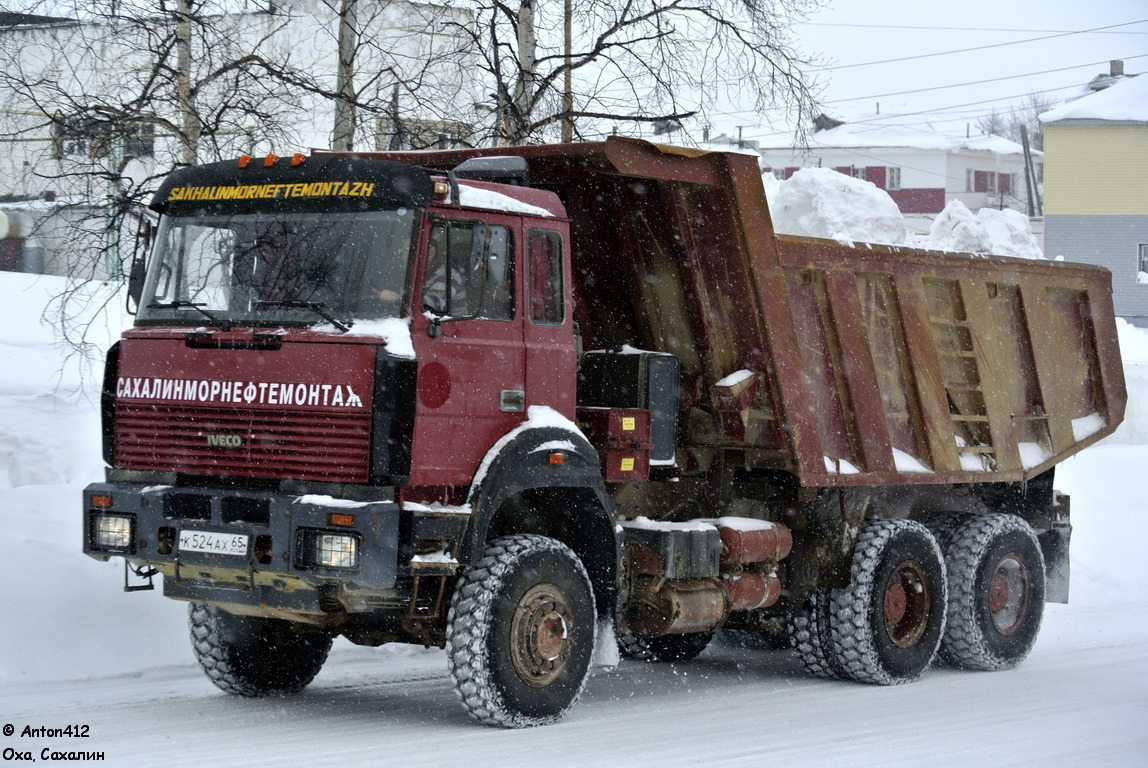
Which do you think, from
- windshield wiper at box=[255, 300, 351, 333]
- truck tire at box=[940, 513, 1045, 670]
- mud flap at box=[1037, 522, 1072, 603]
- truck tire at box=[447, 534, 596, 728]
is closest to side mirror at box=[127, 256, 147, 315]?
windshield wiper at box=[255, 300, 351, 333]

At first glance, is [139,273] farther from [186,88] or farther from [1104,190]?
[1104,190]

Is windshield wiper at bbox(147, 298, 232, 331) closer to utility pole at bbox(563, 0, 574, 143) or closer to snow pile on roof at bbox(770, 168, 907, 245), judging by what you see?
snow pile on roof at bbox(770, 168, 907, 245)

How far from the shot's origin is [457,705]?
848 centimetres

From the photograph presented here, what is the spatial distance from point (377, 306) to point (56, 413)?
858cm

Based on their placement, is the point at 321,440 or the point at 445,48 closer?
the point at 321,440

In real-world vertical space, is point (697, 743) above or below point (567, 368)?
below

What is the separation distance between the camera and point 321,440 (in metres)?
7.04

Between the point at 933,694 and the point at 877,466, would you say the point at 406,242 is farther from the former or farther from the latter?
the point at 933,694

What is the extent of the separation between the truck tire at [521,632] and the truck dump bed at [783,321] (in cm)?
183

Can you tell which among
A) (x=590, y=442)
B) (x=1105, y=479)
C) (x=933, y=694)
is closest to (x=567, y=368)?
(x=590, y=442)

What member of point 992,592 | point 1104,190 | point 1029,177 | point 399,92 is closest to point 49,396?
point 399,92

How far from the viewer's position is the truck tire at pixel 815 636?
387 inches

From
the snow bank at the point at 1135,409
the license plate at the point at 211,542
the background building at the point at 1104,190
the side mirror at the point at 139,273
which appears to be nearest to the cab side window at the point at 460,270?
the license plate at the point at 211,542

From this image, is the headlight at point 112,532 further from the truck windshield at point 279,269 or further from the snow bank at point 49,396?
the snow bank at point 49,396
